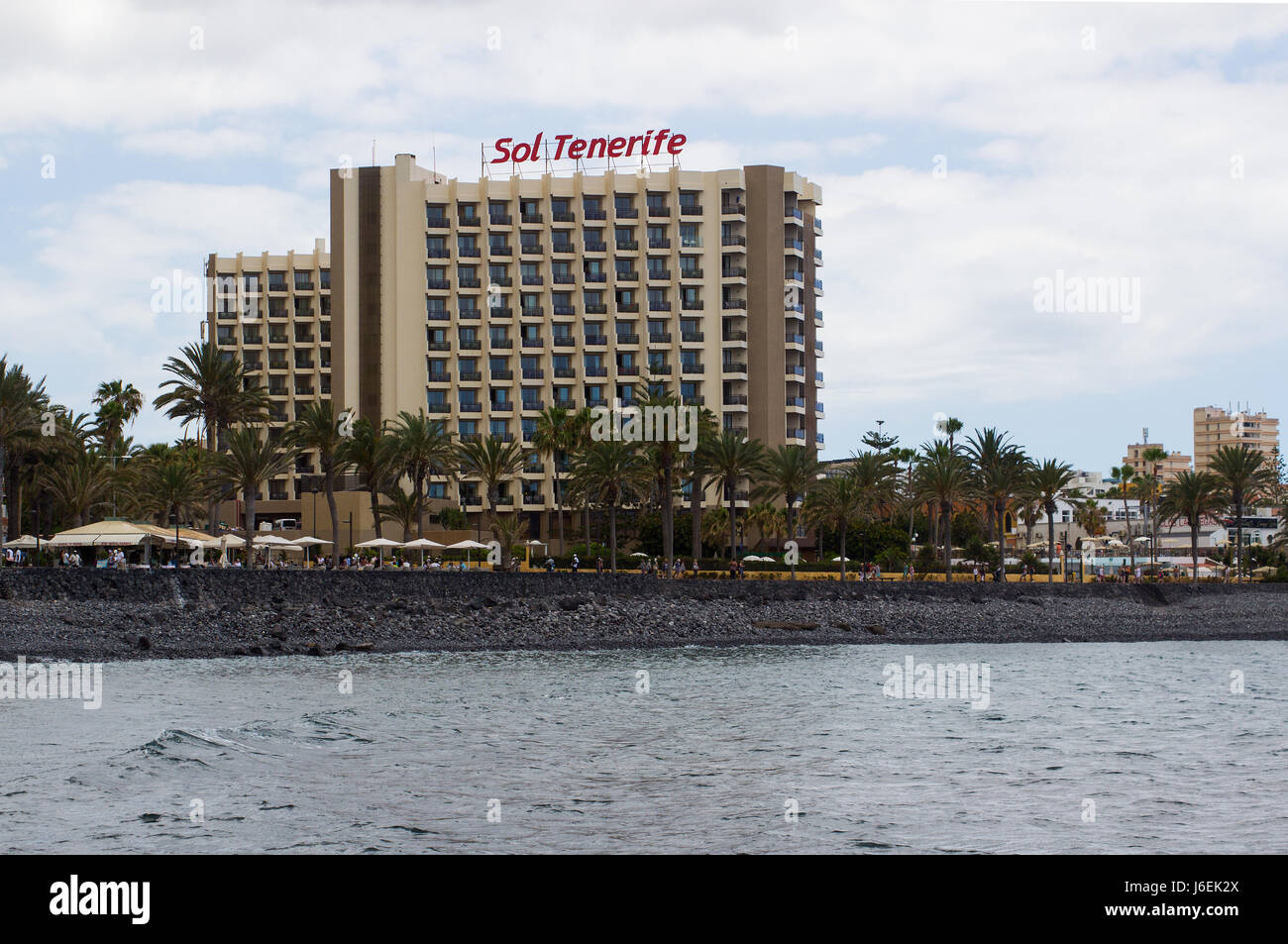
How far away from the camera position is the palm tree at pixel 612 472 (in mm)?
77938

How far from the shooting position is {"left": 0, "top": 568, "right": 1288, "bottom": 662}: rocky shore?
4831cm

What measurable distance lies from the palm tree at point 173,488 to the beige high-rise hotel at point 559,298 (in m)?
21.1

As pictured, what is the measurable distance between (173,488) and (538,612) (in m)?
30.6

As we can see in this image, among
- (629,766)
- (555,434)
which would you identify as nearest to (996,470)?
(555,434)

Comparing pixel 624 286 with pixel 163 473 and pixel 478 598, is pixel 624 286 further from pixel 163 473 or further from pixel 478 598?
pixel 478 598

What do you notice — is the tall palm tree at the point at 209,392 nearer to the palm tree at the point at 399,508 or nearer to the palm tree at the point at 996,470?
the palm tree at the point at 399,508

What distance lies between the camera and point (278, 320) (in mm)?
127312

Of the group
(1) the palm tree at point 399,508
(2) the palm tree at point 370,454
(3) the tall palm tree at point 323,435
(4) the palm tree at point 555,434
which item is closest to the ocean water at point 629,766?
(3) the tall palm tree at point 323,435
